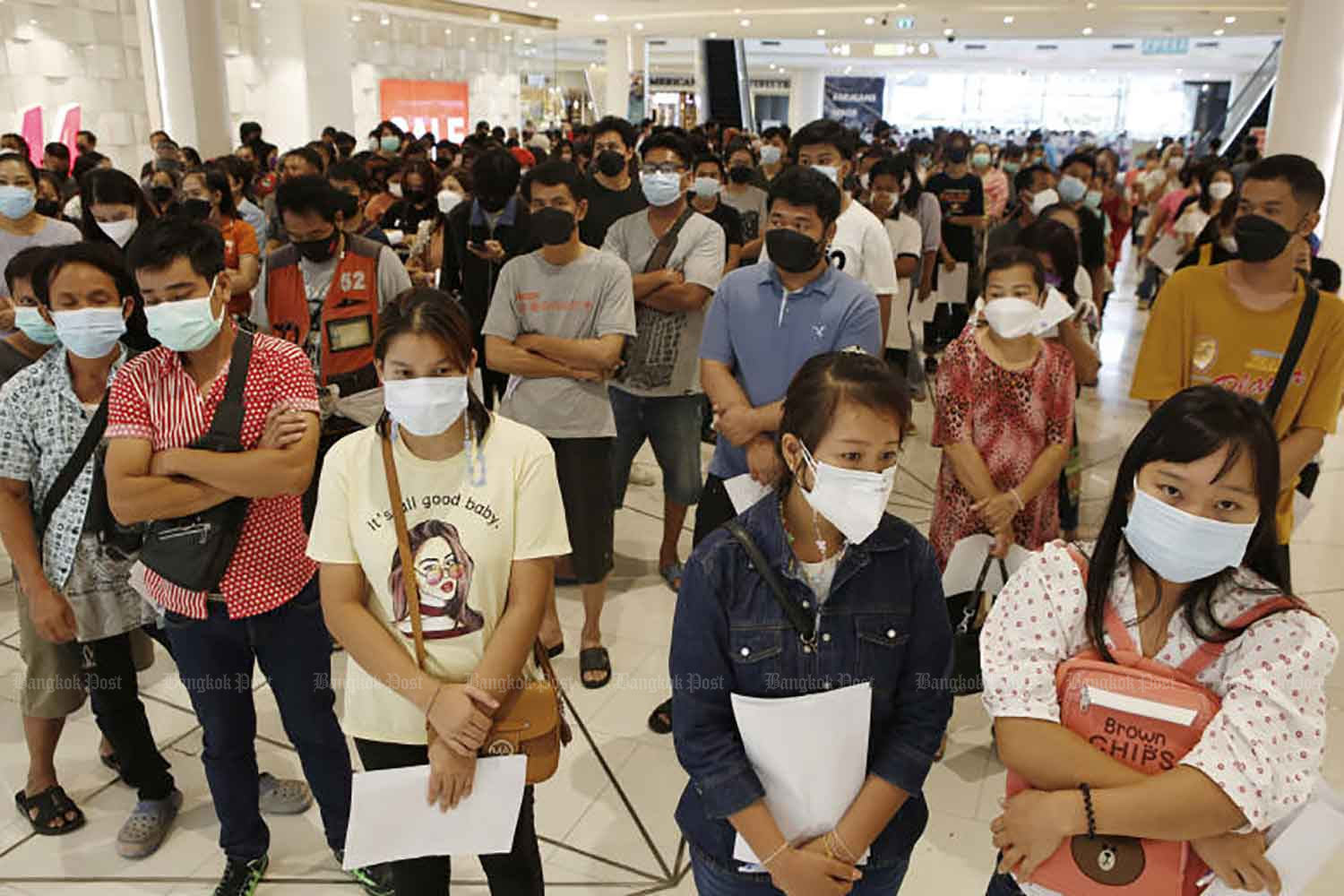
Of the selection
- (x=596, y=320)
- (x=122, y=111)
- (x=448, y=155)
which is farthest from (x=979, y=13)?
(x=596, y=320)

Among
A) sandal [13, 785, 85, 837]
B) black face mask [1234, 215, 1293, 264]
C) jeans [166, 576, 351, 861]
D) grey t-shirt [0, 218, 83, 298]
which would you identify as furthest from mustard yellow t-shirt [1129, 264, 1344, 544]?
grey t-shirt [0, 218, 83, 298]

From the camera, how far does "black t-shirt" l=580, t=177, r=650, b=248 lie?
4.57 meters

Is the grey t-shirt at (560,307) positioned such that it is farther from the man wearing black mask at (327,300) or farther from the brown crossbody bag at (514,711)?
the brown crossbody bag at (514,711)

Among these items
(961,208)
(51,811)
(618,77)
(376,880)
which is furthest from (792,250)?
Result: (618,77)

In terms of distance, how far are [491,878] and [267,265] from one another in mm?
2185

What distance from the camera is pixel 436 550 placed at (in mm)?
1834

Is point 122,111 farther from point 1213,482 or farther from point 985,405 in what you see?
point 1213,482

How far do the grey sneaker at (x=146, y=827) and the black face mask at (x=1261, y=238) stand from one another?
3.10 m

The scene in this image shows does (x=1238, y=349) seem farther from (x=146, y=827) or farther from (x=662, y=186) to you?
(x=146, y=827)

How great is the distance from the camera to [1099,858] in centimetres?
140

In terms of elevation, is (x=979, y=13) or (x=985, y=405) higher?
(x=979, y=13)

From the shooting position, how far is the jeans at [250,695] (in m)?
2.23

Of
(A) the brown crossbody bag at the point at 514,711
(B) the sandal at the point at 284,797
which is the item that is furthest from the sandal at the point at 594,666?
(A) the brown crossbody bag at the point at 514,711

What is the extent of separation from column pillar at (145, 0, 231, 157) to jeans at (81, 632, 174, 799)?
8910 mm
